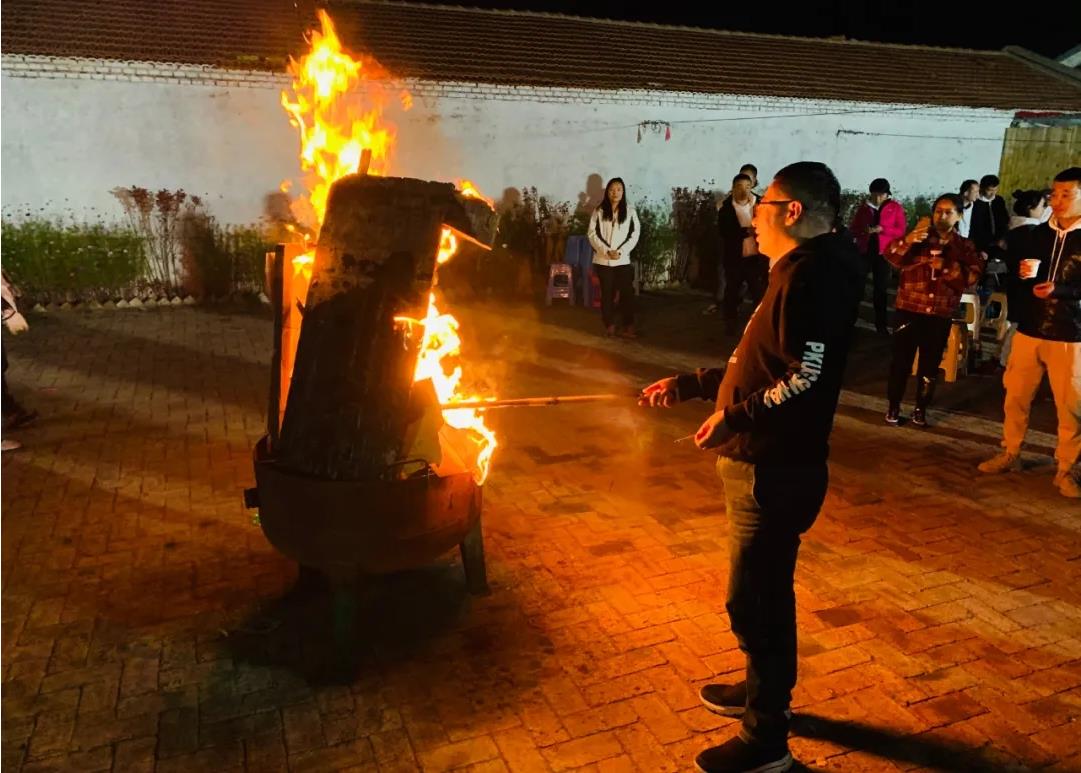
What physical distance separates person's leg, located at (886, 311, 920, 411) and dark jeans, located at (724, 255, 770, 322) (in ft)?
11.7

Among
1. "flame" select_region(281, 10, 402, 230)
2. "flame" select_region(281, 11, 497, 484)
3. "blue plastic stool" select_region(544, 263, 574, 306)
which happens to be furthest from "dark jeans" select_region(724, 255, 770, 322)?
"flame" select_region(281, 10, 402, 230)

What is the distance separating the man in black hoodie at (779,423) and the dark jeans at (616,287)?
784 cm

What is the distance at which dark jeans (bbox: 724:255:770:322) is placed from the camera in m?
10.9

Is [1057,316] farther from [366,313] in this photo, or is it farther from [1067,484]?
[366,313]

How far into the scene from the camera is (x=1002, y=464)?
635cm

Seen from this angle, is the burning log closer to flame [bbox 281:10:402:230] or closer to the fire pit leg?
flame [bbox 281:10:402:230]

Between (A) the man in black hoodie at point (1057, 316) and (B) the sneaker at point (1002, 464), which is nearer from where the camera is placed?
(A) the man in black hoodie at point (1057, 316)

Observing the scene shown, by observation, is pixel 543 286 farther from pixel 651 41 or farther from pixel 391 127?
pixel 651 41

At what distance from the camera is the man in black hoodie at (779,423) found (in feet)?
9.23

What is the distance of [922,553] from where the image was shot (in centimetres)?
502

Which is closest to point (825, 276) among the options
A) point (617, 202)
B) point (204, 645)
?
point (204, 645)

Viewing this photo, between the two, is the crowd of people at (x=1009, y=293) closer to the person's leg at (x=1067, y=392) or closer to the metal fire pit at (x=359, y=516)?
the person's leg at (x=1067, y=392)

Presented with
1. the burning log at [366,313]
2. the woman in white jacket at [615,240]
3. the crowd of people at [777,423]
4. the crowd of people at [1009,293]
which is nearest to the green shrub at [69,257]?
the woman in white jacket at [615,240]

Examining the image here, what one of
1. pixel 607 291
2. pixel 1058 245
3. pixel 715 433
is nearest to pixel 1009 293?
pixel 1058 245
